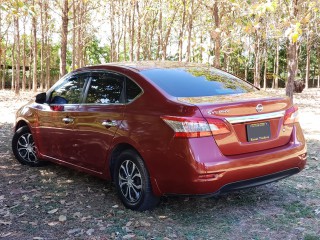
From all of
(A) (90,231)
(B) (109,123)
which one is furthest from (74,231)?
(B) (109,123)

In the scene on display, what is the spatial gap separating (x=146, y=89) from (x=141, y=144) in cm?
62

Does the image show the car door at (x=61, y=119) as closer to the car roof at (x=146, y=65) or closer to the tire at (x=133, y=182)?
the car roof at (x=146, y=65)

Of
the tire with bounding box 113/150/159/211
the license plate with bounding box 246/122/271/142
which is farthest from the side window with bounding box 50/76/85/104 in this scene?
the license plate with bounding box 246/122/271/142

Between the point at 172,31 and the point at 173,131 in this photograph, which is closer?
the point at 173,131

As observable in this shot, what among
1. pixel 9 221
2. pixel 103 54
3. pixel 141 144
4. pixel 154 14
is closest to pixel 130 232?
pixel 141 144

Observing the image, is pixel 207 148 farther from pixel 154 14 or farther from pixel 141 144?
pixel 154 14

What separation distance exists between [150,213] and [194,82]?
158 centimetres

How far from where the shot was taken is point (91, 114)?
16.8 ft

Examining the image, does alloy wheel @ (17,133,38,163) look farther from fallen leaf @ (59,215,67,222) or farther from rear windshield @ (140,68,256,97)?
rear windshield @ (140,68,256,97)

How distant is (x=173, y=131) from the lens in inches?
158

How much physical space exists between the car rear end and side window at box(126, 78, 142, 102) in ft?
0.74

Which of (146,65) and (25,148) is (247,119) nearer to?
(146,65)

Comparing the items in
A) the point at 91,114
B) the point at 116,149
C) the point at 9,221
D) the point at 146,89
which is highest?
the point at 146,89

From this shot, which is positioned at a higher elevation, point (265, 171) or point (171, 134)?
point (171, 134)
